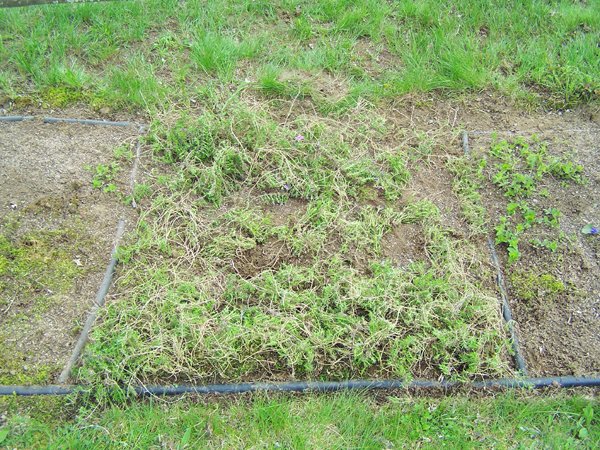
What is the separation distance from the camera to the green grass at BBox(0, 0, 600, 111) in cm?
448

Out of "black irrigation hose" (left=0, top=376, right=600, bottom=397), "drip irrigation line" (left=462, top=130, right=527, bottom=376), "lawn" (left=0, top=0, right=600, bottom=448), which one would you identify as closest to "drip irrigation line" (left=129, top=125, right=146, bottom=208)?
"lawn" (left=0, top=0, right=600, bottom=448)

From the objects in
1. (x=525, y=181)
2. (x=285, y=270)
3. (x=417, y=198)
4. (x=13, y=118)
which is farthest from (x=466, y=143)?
(x=13, y=118)

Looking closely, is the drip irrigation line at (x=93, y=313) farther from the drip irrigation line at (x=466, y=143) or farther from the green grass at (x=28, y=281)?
the drip irrigation line at (x=466, y=143)

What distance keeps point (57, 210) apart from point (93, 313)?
0.81m

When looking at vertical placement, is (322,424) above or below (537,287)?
below

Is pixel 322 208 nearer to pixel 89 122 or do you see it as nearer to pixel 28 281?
pixel 28 281

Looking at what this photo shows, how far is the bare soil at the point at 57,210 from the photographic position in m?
3.11

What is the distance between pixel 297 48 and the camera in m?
4.81

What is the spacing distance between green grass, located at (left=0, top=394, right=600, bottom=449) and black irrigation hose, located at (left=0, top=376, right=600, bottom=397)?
5 centimetres

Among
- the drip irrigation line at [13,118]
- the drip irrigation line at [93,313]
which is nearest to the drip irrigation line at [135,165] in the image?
the drip irrigation line at [93,313]

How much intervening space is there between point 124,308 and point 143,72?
6.75 feet

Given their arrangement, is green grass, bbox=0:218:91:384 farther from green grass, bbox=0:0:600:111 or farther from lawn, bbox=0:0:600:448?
green grass, bbox=0:0:600:111

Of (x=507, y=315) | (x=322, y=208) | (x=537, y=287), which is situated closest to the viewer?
(x=507, y=315)

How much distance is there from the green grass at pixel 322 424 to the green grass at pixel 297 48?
2.26 meters
